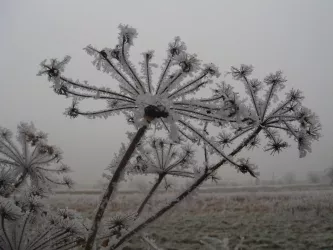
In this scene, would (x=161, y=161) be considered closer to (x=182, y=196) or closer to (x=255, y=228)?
(x=182, y=196)

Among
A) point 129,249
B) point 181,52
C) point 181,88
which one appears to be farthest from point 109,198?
point 129,249

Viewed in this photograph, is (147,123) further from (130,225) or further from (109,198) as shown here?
(130,225)

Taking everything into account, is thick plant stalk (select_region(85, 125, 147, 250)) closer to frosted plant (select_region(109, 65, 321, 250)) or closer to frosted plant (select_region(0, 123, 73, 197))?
frosted plant (select_region(109, 65, 321, 250))

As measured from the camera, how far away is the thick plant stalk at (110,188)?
6.74 ft

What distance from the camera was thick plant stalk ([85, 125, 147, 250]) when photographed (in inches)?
80.9

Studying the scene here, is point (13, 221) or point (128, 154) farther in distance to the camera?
point (13, 221)

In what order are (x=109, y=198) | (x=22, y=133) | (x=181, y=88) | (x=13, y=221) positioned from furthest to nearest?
1. (x=22, y=133)
2. (x=181, y=88)
3. (x=13, y=221)
4. (x=109, y=198)

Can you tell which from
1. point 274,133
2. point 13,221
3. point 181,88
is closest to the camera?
point 13,221

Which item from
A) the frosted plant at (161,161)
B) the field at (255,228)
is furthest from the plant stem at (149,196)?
the field at (255,228)

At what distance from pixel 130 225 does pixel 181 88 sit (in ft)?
3.65

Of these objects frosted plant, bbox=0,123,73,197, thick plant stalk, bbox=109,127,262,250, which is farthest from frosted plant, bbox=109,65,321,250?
frosted plant, bbox=0,123,73,197

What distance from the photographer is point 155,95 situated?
2307mm

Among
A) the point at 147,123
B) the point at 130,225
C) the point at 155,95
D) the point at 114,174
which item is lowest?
the point at 130,225

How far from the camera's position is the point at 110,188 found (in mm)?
2105
